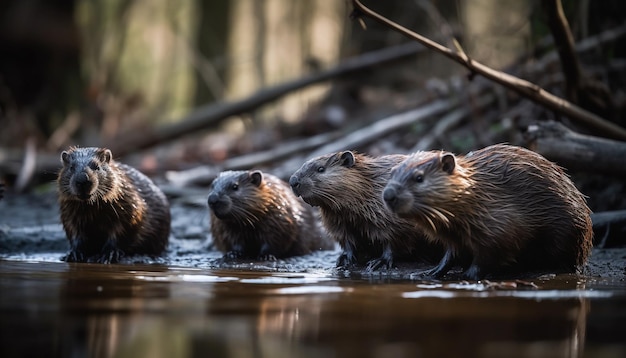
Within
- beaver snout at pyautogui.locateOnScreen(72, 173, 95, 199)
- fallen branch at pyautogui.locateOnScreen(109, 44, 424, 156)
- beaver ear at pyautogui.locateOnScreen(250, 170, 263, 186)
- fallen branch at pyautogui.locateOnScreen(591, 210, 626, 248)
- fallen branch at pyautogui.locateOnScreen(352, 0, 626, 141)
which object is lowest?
fallen branch at pyautogui.locateOnScreen(591, 210, 626, 248)

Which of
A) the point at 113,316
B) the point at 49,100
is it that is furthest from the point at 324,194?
the point at 49,100

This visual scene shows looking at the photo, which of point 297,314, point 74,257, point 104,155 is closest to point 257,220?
A: point 104,155

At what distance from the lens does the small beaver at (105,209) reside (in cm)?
653

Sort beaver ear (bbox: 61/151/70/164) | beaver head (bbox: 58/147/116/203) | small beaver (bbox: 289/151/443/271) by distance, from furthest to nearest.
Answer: beaver ear (bbox: 61/151/70/164) < beaver head (bbox: 58/147/116/203) < small beaver (bbox: 289/151/443/271)

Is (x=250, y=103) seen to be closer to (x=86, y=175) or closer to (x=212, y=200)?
(x=212, y=200)

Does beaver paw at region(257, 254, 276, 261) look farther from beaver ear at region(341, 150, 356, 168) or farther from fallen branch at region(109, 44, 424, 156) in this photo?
fallen branch at region(109, 44, 424, 156)

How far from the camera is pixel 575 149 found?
6535mm

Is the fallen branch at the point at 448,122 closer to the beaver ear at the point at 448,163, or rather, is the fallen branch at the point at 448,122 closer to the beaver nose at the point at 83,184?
the beaver ear at the point at 448,163

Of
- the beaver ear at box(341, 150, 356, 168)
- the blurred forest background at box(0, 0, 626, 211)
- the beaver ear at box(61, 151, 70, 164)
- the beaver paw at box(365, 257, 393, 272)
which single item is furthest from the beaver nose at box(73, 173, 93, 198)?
the blurred forest background at box(0, 0, 626, 211)

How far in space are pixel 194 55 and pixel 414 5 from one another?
5.28m

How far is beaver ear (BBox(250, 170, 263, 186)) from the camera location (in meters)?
7.27

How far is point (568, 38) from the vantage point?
22.2ft

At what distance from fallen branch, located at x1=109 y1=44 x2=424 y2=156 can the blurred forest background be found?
0.04 meters

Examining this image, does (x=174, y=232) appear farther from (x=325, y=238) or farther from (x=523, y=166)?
(x=523, y=166)
